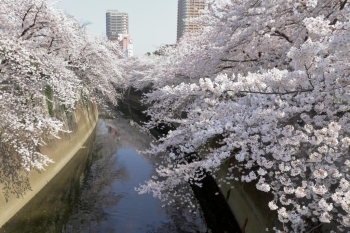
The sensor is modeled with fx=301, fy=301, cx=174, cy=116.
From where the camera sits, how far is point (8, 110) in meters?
9.42

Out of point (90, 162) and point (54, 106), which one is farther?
point (90, 162)

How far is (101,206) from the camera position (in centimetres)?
1157

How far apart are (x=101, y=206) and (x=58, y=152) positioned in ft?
15.7

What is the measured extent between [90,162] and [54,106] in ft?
12.4

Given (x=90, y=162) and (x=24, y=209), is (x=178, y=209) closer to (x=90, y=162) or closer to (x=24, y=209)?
(x=24, y=209)

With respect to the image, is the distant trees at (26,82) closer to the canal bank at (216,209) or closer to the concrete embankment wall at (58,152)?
the concrete embankment wall at (58,152)

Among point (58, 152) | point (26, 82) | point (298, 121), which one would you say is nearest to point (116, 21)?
point (58, 152)

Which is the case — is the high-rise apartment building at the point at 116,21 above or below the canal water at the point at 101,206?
above

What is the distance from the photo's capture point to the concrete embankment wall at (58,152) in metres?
10.2

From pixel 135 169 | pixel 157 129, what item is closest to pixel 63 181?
pixel 135 169

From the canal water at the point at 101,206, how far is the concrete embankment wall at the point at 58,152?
0.25 m

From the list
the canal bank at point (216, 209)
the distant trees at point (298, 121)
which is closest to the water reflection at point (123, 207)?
the canal bank at point (216, 209)

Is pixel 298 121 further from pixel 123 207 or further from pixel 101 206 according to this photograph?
pixel 101 206

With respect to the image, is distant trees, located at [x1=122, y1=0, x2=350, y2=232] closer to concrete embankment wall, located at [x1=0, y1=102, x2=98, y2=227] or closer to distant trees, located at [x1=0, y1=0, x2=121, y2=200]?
distant trees, located at [x1=0, y1=0, x2=121, y2=200]
